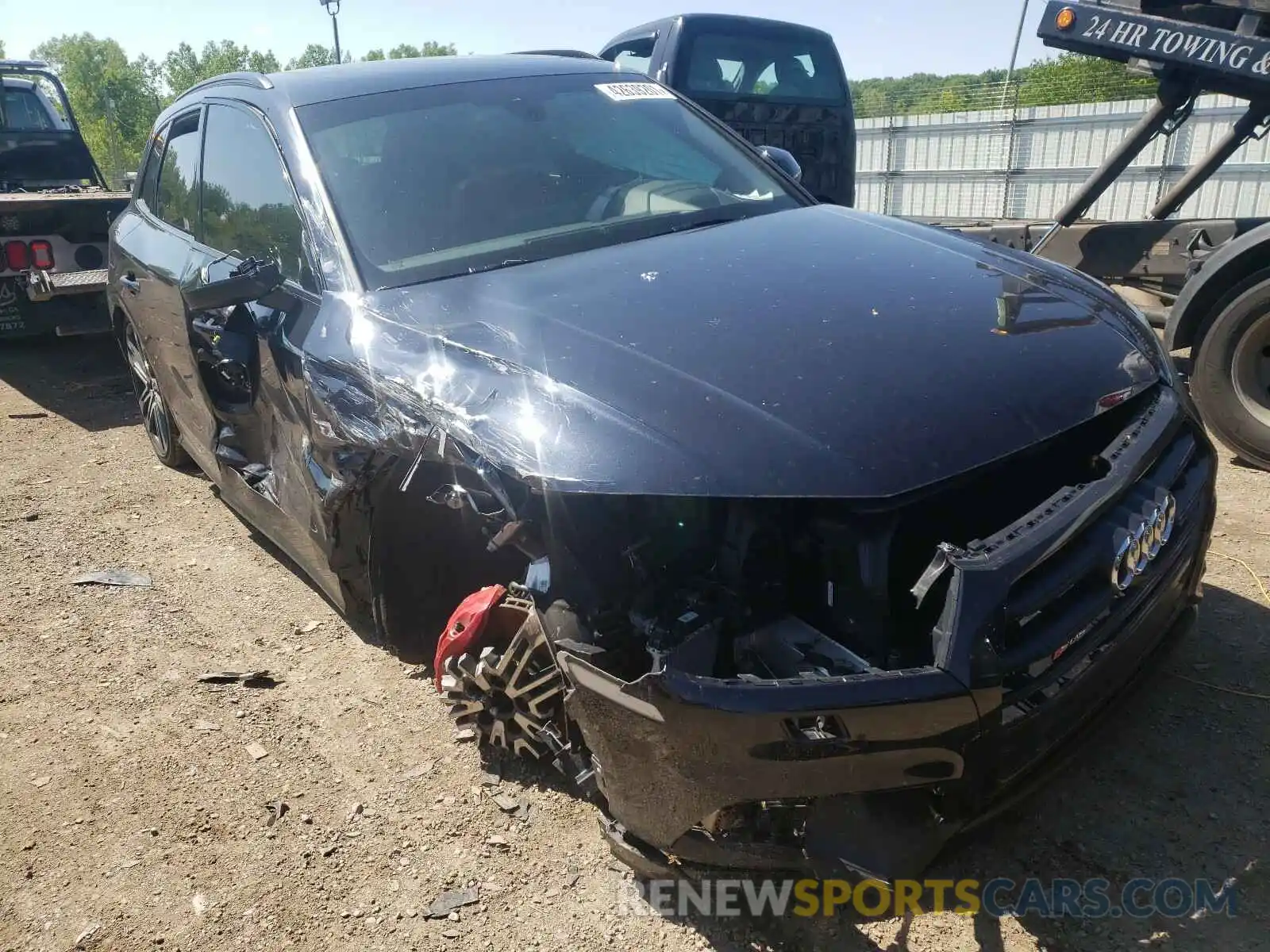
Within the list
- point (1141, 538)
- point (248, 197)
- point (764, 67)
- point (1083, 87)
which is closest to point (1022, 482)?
point (1141, 538)

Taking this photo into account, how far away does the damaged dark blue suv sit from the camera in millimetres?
1764

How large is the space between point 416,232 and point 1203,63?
475 cm

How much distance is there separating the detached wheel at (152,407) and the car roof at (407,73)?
1.92 meters

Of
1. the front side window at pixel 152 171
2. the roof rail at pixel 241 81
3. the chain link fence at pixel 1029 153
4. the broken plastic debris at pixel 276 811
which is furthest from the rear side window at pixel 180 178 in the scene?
the chain link fence at pixel 1029 153

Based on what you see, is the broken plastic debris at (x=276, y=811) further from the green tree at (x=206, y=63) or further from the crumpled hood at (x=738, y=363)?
the green tree at (x=206, y=63)

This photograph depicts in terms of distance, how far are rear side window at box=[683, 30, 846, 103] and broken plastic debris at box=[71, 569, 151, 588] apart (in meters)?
5.08

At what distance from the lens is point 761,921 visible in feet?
6.95

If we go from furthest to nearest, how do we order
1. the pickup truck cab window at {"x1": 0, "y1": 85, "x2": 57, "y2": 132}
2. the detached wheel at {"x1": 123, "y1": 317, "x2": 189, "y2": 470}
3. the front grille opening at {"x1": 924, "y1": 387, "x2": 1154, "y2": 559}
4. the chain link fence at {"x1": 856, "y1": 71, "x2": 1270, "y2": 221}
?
the chain link fence at {"x1": 856, "y1": 71, "x2": 1270, "y2": 221} → the pickup truck cab window at {"x1": 0, "y1": 85, "x2": 57, "y2": 132} → the detached wheel at {"x1": 123, "y1": 317, "x2": 189, "y2": 470} → the front grille opening at {"x1": 924, "y1": 387, "x2": 1154, "y2": 559}

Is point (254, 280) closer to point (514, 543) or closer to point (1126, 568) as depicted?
point (514, 543)

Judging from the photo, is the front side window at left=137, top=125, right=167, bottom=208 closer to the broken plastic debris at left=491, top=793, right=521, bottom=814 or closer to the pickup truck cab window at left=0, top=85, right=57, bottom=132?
the broken plastic debris at left=491, top=793, right=521, bottom=814

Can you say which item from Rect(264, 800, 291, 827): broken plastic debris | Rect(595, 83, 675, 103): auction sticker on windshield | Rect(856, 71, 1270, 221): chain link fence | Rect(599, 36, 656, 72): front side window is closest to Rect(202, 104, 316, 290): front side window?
Rect(595, 83, 675, 103): auction sticker on windshield

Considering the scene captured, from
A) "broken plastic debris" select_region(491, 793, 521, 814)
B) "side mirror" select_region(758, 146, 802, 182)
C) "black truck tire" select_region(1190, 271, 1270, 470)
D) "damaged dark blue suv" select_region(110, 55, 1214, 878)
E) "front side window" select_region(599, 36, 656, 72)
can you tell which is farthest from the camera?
"front side window" select_region(599, 36, 656, 72)

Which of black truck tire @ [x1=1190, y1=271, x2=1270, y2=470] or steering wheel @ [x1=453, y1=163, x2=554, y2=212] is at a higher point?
steering wheel @ [x1=453, y1=163, x2=554, y2=212]

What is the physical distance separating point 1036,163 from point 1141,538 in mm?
14013
